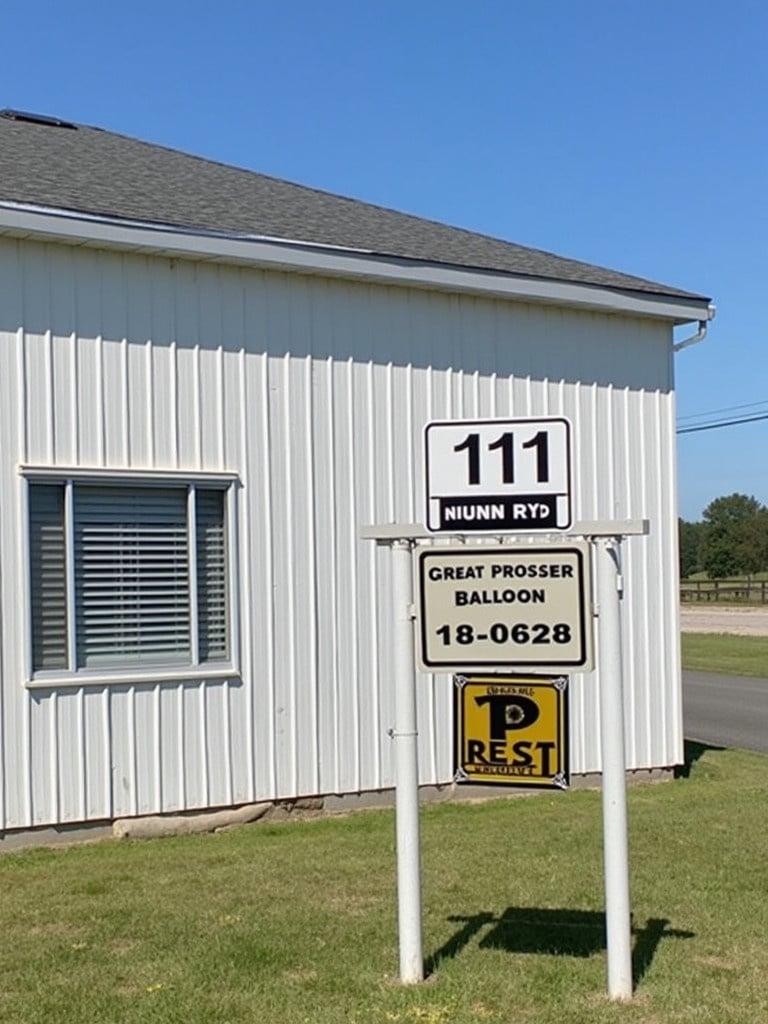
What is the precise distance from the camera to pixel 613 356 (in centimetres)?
1207

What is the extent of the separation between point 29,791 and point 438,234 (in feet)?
21.3

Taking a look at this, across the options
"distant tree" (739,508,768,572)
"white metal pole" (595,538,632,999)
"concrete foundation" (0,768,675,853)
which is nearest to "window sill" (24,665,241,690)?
"concrete foundation" (0,768,675,853)

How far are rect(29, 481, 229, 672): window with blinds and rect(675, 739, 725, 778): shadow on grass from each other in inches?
195

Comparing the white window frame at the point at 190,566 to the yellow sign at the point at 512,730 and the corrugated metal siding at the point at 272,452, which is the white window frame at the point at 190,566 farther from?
the yellow sign at the point at 512,730

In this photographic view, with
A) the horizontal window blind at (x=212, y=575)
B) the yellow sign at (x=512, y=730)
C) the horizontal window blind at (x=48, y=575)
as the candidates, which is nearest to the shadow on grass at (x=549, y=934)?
the yellow sign at (x=512, y=730)

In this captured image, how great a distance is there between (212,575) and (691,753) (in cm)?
627

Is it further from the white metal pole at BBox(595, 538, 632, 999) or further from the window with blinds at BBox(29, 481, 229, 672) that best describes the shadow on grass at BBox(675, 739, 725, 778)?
the white metal pole at BBox(595, 538, 632, 999)

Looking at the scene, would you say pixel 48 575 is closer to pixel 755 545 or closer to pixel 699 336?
pixel 699 336

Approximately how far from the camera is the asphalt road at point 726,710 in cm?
1602

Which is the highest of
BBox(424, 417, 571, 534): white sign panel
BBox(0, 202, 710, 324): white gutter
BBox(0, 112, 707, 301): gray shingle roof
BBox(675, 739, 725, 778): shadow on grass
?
BBox(0, 112, 707, 301): gray shingle roof

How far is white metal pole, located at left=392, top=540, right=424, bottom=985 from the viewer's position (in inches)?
222

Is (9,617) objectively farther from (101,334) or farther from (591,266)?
(591,266)

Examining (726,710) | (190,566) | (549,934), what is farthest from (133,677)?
(726,710)

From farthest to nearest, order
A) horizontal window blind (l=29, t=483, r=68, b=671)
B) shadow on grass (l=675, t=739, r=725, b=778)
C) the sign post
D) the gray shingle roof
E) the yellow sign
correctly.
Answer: shadow on grass (l=675, t=739, r=725, b=778), the gray shingle roof, horizontal window blind (l=29, t=483, r=68, b=671), the yellow sign, the sign post
